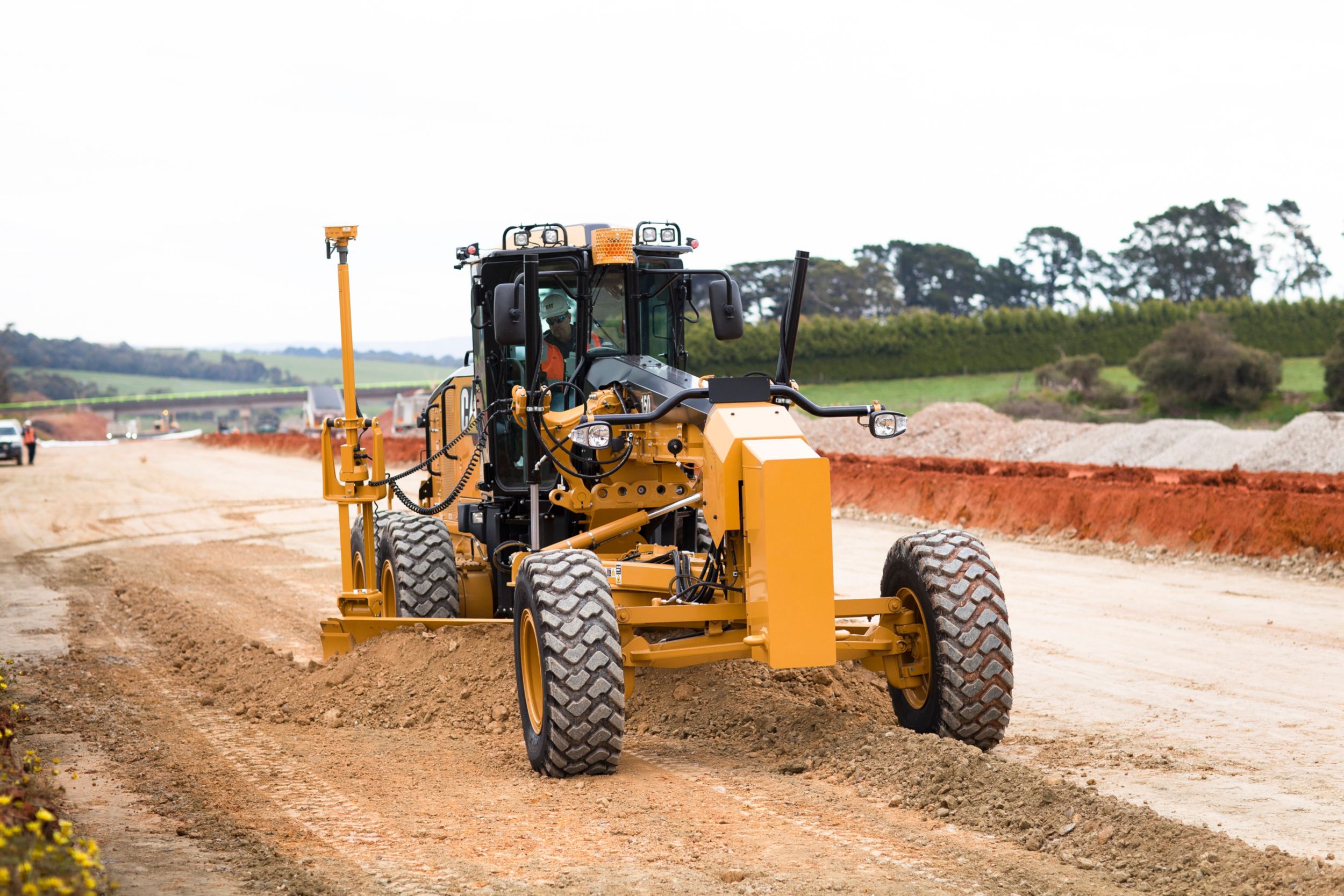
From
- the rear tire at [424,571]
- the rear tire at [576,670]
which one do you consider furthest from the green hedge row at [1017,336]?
the rear tire at [576,670]

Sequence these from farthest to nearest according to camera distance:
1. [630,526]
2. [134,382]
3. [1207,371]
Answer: [134,382], [1207,371], [630,526]

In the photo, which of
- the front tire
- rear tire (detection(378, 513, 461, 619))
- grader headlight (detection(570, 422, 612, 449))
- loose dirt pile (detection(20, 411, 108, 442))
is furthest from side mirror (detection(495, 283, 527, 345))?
loose dirt pile (detection(20, 411, 108, 442))

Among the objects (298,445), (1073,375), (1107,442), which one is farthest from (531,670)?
(298,445)

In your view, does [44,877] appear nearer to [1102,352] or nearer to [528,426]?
[528,426]

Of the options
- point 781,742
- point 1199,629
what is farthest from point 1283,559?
point 781,742

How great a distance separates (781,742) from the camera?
7605 millimetres

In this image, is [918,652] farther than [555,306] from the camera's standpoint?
No

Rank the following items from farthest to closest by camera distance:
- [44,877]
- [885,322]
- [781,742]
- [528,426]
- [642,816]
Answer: [885,322]
[528,426]
[781,742]
[642,816]
[44,877]

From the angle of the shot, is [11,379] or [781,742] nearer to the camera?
[781,742]

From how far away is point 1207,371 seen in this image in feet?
156

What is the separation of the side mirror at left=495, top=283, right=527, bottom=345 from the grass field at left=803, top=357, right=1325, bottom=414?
46.9m

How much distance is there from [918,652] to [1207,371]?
43749 millimetres

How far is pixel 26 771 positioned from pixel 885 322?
207 feet

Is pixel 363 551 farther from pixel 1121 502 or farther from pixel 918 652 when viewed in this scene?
pixel 1121 502
